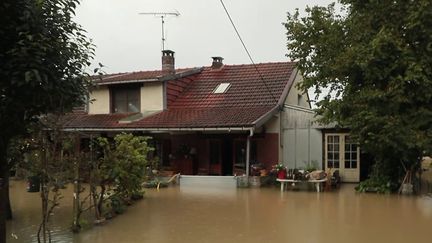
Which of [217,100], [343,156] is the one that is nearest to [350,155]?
[343,156]

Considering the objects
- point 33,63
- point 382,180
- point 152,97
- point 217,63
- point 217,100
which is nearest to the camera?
point 33,63

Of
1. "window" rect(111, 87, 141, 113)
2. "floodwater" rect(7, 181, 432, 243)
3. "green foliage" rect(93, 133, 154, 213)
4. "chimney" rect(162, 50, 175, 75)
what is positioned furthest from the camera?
"chimney" rect(162, 50, 175, 75)

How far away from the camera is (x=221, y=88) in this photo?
75.2ft

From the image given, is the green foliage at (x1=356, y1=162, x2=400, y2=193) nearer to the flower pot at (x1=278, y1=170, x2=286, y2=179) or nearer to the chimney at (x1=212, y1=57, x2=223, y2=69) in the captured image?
the flower pot at (x1=278, y1=170, x2=286, y2=179)

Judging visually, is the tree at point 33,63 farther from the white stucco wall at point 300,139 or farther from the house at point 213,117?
the white stucco wall at point 300,139

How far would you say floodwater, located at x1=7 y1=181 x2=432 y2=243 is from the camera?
29.9ft

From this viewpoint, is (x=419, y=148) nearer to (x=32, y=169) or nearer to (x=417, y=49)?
(x=417, y=49)

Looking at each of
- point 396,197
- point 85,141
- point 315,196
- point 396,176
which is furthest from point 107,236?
point 85,141

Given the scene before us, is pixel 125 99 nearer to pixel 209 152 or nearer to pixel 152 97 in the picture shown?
pixel 152 97

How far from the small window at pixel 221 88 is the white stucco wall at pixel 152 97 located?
266 cm

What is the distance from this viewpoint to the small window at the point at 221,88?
2262 centimetres

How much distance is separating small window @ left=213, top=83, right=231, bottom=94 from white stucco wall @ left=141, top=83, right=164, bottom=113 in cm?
266

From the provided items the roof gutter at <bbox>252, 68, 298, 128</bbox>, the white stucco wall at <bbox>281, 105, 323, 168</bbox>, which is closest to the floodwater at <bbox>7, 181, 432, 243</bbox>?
the roof gutter at <bbox>252, 68, 298, 128</bbox>

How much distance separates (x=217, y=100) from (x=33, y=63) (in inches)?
644
